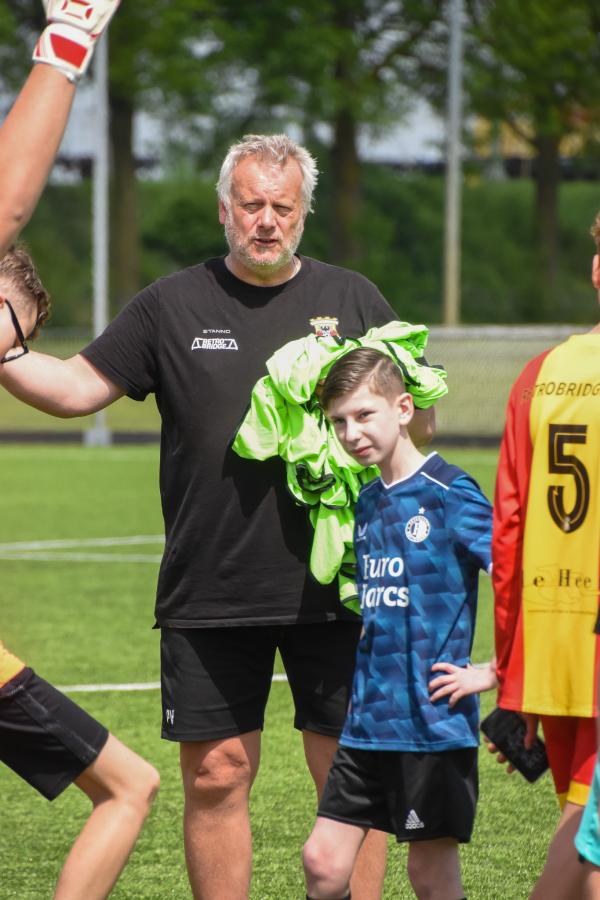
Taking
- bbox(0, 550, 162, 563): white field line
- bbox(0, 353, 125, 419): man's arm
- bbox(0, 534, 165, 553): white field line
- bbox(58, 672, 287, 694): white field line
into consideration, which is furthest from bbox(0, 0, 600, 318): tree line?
bbox(0, 353, 125, 419): man's arm

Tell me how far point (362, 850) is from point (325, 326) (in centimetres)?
151

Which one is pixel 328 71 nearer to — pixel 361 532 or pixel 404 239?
pixel 404 239

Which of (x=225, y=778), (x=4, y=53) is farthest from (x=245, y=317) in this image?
(x=4, y=53)

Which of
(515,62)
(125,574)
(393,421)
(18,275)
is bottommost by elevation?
(125,574)

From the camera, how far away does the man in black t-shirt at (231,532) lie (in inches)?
176

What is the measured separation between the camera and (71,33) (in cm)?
263

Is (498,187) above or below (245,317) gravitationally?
above

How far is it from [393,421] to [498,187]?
47.8 meters

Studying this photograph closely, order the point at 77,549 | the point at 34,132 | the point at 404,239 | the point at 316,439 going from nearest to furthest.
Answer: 1. the point at 34,132
2. the point at 316,439
3. the point at 77,549
4. the point at 404,239

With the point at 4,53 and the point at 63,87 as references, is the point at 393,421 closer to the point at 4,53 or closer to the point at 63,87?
the point at 63,87

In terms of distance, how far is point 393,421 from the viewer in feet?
13.1

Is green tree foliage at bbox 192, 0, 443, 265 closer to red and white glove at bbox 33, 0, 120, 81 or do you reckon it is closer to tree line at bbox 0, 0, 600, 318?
tree line at bbox 0, 0, 600, 318

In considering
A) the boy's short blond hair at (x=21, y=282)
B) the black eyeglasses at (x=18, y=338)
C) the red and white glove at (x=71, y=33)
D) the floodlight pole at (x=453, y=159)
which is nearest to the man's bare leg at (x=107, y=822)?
the black eyeglasses at (x=18, y=338)

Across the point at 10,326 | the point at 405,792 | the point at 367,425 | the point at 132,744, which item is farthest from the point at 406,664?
the point at 132,744
